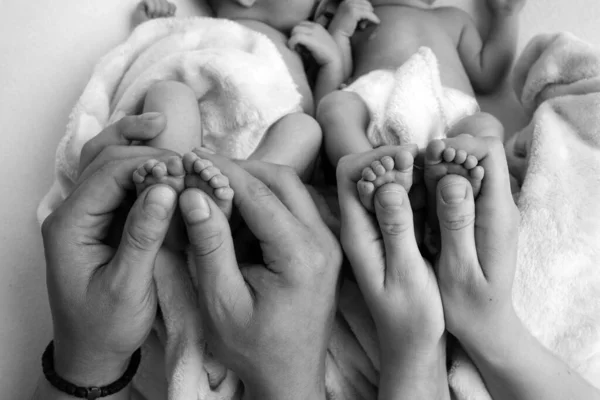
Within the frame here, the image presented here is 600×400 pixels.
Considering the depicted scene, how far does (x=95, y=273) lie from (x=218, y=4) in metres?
0.76

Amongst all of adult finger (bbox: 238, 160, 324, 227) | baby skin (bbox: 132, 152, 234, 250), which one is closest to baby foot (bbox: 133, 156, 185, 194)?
baby skin (bbox: 132, 152, 234, 250)

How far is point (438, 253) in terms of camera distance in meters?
0.71

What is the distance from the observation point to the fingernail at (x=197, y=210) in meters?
0.58

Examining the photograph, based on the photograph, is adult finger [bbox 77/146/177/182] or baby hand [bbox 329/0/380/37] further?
baby hand [bbox 329/0/380/37]

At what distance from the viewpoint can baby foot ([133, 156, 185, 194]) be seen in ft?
1.98

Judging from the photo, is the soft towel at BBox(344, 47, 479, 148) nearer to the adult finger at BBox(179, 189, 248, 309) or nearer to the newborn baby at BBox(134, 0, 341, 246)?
the newborn baby at BBox(134, 0, 341, 246)

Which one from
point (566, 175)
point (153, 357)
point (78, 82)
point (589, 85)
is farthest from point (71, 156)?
point (589, 85)

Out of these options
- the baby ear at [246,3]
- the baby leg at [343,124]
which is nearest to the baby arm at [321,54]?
the baby ear at [246,3]

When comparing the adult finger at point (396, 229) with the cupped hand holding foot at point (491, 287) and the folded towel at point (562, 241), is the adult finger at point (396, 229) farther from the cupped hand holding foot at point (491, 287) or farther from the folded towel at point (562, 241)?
the folded towel at point (562, 241)

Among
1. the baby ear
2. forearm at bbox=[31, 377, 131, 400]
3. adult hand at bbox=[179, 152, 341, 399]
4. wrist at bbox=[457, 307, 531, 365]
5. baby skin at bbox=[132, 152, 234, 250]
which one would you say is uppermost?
the baby ear

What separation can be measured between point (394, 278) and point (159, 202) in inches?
12.6

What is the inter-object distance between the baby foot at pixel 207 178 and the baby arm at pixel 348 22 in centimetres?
65

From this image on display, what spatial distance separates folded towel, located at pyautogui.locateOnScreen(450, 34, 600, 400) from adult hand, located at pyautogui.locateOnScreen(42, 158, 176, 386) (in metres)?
0.45

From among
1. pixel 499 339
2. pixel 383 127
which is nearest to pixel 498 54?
pixel 383 127
